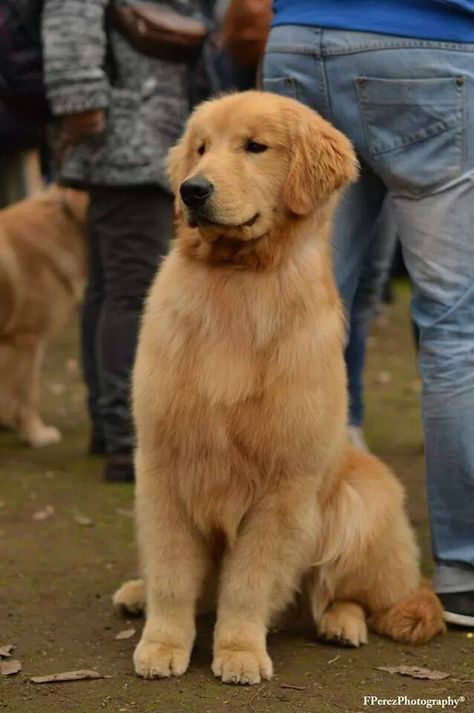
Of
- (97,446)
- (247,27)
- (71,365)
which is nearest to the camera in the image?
(247,27)

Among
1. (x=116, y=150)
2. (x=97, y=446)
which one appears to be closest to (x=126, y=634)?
(x=116, y=150)

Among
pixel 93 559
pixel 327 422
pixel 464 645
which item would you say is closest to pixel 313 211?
pixel 327 422

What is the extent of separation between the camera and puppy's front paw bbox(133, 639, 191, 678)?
2.92 m

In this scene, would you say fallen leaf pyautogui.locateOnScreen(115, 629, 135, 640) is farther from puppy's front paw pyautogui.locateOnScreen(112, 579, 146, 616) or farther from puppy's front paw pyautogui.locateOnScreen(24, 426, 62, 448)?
puppy's front paw pyautogui.locateOnScreen(24, 426, 62, 448)

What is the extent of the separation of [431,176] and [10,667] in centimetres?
172

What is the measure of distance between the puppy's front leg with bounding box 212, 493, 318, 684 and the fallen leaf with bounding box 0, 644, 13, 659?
55 centimetres

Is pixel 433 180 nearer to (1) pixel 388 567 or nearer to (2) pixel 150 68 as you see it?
(1) pixel 388 567

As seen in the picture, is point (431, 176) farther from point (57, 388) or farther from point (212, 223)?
point (57, 388)

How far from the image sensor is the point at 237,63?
4723 millimetres

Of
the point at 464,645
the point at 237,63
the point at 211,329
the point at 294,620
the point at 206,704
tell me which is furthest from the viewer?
the point at 237,63

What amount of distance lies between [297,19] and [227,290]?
0.88 m

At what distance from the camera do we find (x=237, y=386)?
9.56ft

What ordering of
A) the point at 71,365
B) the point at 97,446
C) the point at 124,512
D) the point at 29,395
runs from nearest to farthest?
the point at 124,512 → the point at 97,446 → the point at 29,395 → the point at 71,365

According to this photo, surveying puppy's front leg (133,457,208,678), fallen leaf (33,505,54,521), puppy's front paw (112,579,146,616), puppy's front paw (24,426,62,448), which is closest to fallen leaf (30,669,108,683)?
puppy's front leg (133,457,208,678)
